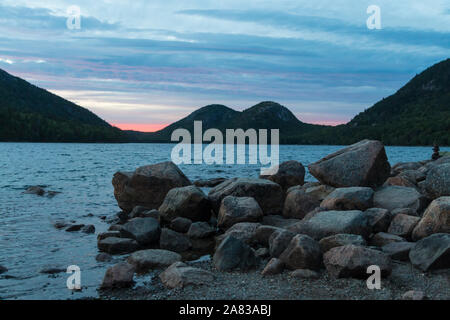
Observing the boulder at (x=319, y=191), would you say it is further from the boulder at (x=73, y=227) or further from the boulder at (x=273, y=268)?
the boulder at (x=73, y=227)

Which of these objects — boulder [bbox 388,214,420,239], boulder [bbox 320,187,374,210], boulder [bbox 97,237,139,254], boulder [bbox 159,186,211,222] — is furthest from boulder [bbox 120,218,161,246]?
boulder [bbox 388,214,420,239]

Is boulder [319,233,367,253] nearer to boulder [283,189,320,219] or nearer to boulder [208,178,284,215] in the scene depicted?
boulder [283,189,320,219]

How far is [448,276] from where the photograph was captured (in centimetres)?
924

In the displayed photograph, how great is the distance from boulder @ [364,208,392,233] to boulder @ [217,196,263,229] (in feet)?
12.3

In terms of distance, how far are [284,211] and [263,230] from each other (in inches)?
164

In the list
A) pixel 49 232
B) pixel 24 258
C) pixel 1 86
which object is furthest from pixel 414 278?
pixel 1 86

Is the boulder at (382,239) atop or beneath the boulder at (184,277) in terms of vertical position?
atop

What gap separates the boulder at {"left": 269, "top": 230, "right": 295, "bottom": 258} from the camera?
36.3 feet

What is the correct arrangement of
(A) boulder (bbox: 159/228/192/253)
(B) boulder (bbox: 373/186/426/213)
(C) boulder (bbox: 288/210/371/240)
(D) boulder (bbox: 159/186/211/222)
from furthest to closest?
(D) boulder (bbox: 159/186/211/222) < (B) boulder (bbox: 373/186/426/213) < (A) boulder (bbox: 159/228/192/253) < (C) boulder (bbox: 288/210/371/240)

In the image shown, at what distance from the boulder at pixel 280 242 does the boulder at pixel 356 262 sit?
1550 millimetres

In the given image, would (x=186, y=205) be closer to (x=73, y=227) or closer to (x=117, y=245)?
(x=117, y=245)

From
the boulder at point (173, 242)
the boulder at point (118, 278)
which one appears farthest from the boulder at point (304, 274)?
the boulder at point (173, 242)

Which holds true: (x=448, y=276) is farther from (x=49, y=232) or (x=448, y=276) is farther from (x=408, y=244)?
(x=49, y=232)

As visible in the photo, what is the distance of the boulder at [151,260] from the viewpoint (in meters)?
11.2
